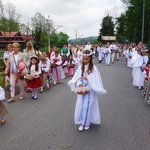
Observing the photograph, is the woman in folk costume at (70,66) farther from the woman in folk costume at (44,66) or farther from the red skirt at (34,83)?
the red skirt at (34,83)

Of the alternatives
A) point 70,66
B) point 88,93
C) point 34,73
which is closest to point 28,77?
point 34,73

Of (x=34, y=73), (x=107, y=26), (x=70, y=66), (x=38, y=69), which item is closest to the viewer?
(x=34, y=73)

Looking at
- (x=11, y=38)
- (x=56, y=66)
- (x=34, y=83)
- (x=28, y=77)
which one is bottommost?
(x=34, y=83)

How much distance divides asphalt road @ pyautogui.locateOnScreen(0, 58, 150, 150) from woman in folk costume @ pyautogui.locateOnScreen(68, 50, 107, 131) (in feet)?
0.83

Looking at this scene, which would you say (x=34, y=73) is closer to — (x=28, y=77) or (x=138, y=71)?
(x=28, y=77)

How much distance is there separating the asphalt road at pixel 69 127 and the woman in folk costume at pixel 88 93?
25 cm

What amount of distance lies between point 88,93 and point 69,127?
36.8 inches

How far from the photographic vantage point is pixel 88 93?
566 cm

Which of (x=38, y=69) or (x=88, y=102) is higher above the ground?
(x=38, y=69)

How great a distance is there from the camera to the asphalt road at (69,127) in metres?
4.91

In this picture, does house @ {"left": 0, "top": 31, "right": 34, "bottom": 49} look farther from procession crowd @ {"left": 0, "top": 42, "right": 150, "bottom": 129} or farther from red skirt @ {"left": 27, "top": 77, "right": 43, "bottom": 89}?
red skirt @ {"left": 27, "top": 77, "right": 43, "bottom": 89}

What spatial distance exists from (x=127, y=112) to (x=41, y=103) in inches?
112

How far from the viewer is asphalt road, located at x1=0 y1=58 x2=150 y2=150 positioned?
491cm

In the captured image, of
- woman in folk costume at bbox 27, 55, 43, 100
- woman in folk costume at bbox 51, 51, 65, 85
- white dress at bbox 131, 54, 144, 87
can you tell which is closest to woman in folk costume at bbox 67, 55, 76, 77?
woman in folk costume at bbox 51, 51, 65, 85
